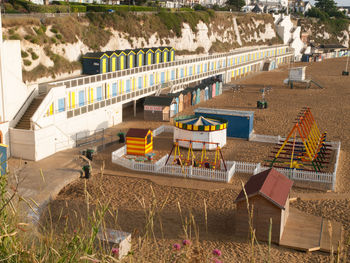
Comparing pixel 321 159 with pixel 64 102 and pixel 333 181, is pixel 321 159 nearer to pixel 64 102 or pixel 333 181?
pixel 333 181

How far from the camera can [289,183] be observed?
16266 mm

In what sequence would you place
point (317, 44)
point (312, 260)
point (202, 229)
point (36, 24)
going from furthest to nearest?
1. point (317, 44)
2. point (36, 24)
3. point (202, 229)
4. point (312, 260)

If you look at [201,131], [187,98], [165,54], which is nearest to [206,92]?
[187,98]

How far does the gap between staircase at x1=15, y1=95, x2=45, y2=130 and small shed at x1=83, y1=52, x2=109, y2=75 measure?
8.52 meters

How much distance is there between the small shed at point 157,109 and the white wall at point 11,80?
10.8 m

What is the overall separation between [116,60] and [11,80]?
1209 centimetres

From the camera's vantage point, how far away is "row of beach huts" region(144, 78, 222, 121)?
110 feet

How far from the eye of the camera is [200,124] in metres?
26.0

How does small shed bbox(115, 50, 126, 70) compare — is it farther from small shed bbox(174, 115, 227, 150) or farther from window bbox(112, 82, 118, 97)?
small shed bbox(174, 115, 227, 150)

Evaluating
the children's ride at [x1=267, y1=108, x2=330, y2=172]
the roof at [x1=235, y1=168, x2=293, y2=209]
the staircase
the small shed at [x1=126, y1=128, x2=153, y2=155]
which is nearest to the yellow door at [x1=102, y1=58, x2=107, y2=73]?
the staircase

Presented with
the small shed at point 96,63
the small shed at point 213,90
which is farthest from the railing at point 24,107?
the small shed at point 213,90

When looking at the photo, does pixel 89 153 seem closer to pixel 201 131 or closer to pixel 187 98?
pixel 201 131

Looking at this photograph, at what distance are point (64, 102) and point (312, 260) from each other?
60.3 ft

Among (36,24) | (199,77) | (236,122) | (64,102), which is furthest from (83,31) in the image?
(236,122)
